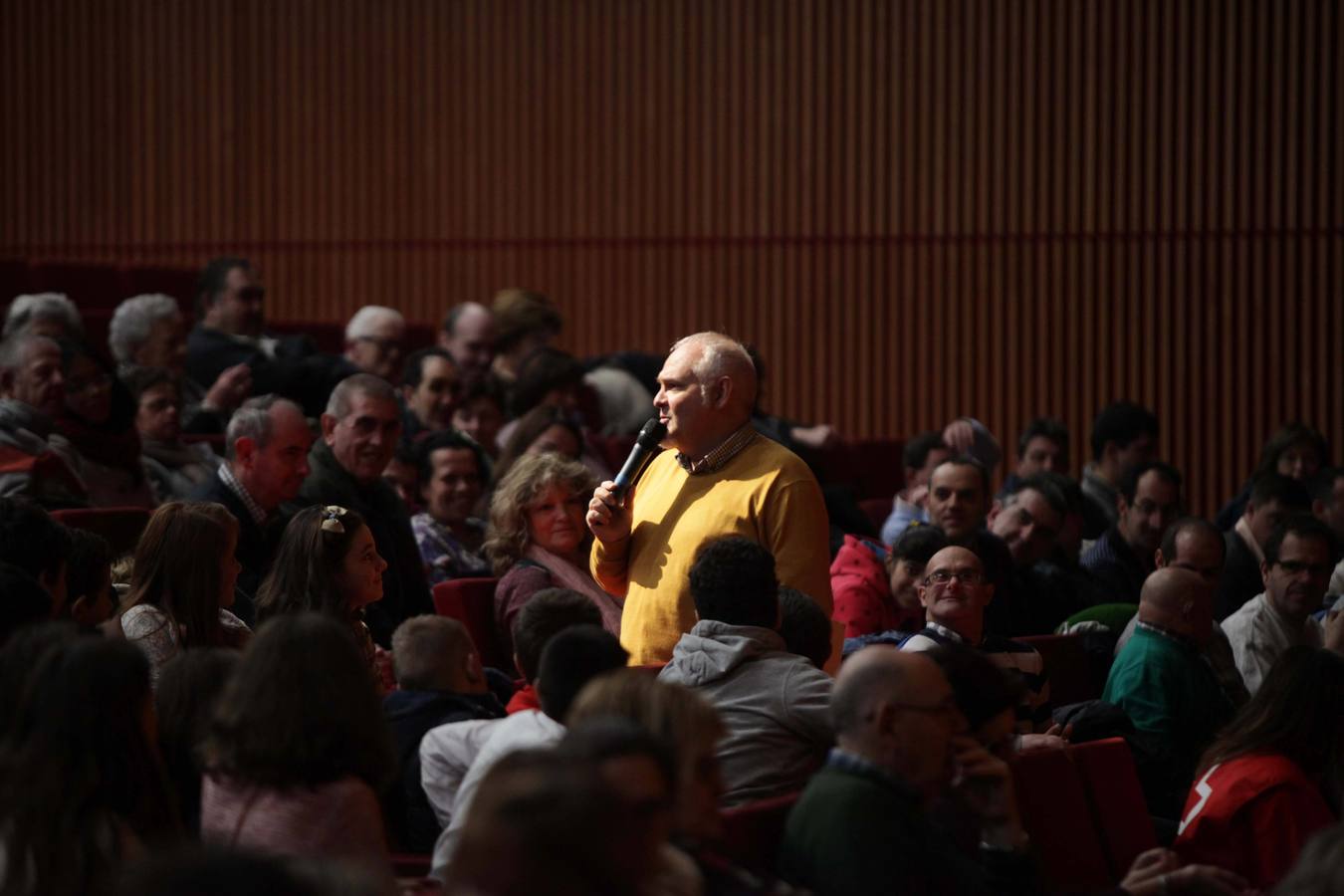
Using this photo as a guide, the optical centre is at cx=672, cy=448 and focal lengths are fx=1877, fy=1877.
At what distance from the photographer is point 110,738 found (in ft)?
7.43

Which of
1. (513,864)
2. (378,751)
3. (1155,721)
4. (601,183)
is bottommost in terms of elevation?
(1155,721)

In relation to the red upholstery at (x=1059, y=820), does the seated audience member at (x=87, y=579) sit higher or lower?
higher

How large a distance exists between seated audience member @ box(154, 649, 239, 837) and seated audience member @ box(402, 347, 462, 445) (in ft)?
11.2

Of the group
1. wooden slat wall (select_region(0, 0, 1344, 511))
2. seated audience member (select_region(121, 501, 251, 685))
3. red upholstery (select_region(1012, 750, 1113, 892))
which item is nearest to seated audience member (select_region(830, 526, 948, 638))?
red upholstery (select_region(1012, 750, 1113, 892))

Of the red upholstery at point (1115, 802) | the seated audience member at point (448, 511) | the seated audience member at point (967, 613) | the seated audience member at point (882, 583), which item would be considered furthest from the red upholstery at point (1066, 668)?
the seated audience member at point (448, 511)

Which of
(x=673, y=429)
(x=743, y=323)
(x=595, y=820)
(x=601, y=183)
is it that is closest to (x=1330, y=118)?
(x=743, y=323)

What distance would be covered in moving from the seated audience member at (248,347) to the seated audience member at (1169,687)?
3099 millimetres

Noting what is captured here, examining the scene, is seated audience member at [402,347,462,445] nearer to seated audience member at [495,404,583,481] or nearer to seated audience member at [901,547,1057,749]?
seated audience member at [495,404,583,481]

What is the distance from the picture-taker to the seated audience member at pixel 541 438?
208 inches

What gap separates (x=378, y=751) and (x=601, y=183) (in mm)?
6559

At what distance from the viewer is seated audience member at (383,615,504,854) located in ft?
10.5

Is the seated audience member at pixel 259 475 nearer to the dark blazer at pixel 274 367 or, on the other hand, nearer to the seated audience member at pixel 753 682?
the seated audience member at pixel 753 682

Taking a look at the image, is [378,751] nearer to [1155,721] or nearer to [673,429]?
[673,429]

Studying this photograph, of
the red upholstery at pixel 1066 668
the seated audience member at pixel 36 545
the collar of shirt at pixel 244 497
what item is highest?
the seated audience member at pixel 36 545
